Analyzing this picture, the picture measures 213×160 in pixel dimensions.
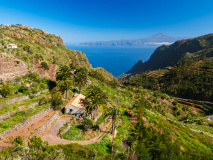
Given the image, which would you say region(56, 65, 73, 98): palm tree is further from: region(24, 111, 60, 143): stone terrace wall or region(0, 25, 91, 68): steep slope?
region(0, 25, 91, 68): steep slope

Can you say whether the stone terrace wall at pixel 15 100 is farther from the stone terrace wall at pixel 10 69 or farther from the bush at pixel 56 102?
the stone terrace wall at pixel 10 69

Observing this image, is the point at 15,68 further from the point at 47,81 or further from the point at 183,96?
the point at 183,96

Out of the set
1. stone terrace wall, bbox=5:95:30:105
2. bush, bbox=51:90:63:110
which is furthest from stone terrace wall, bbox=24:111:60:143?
stone terrace wall, bbox=5:95:30:105

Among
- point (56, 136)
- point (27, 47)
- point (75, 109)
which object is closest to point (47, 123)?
point (56, 136)

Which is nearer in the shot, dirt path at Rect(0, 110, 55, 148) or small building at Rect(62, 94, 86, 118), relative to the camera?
dirt path at Rect(0, 110, 55, 148)

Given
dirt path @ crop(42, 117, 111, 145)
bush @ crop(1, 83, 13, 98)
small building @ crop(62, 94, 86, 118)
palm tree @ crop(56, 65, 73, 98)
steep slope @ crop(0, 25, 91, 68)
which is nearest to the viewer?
dirt path @ crop(42, 117, 111, 145)

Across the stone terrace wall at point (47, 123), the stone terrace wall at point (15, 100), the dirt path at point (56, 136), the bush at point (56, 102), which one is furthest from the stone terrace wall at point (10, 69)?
the dirt path at point (56, 136)

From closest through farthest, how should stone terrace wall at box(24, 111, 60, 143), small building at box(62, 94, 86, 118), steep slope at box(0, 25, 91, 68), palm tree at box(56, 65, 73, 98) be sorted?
stone terrace wall at box(24, 111, 60, 143) → small building at box(62, 94, 86, 118) → palm tree at box(56, 65, 73, 98) → steep slope at box(0, 25, 91, 68)

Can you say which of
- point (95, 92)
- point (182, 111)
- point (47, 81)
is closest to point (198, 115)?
point (182, 111)

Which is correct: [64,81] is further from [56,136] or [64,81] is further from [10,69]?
[10,69]
